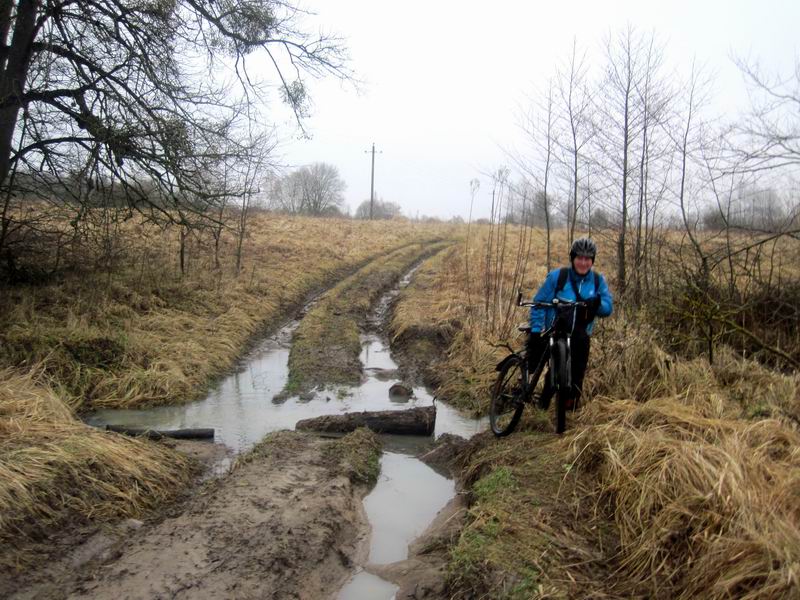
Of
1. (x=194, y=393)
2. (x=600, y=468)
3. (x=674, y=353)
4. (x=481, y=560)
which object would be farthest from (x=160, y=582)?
(x=674, y=353)

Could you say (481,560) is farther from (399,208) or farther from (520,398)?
(399,208)

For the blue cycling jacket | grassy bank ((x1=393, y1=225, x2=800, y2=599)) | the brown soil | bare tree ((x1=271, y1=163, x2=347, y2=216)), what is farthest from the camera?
bare tree ((x1=271, y1=163, x2=347, y2=216))

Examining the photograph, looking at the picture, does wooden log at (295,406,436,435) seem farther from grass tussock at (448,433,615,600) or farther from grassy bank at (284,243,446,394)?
grass tussock at (448,433,615,600)

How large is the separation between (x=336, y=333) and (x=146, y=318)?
11.4 ft

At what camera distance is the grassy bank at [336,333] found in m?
9.37

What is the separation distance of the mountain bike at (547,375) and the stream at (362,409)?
875mm

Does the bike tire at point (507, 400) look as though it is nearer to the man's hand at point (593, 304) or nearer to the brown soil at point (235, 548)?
the man's hand at point (593, 304)

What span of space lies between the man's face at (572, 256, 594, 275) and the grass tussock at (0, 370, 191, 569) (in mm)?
4082

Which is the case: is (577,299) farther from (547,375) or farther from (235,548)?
(235,548)

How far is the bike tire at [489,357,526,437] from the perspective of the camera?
6039 millimetres

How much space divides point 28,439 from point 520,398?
4385 millimetres

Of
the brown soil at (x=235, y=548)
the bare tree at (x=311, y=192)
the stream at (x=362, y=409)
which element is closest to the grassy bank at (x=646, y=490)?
the stream at (x=362, y=409)

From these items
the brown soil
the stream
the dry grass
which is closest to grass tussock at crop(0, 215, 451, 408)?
the stream

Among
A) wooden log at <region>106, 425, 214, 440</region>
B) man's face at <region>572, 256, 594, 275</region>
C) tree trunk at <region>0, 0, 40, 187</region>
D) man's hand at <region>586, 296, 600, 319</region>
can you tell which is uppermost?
tree trunk at <region>0, 0, 40, 187</region>
